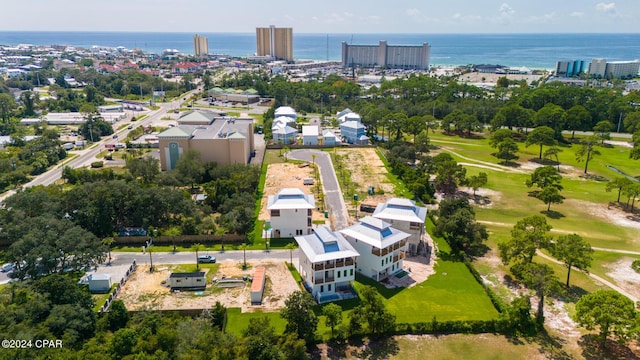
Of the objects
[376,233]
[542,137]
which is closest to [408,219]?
[376,233]

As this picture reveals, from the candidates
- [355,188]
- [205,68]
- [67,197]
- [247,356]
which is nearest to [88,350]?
[247,356]

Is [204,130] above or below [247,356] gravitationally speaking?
above

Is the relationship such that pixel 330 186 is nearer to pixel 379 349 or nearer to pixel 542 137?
pixel 379 349

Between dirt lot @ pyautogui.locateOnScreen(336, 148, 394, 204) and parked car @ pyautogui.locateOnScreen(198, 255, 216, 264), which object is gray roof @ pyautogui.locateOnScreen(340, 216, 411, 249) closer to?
parked car @ pyautogui.locateOnScreen(198, 255, 216, 264)

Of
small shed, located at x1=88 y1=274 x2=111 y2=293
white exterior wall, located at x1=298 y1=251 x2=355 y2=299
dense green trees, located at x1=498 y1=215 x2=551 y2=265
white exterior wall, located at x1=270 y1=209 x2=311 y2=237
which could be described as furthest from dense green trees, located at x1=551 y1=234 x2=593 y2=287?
small shed, located at x1=88 y1=274 x2=111 y2=293

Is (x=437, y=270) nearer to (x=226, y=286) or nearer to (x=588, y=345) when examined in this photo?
(x=588, y=345)

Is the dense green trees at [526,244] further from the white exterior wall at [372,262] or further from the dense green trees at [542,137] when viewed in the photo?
the dense green trees at [542,137]
